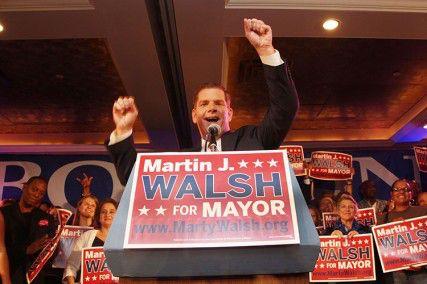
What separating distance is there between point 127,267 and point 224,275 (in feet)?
0.54

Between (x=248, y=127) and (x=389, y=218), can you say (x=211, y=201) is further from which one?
(x=389, y=218)

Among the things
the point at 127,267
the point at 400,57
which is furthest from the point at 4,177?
the point at 127,267

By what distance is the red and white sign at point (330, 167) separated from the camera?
6.32m

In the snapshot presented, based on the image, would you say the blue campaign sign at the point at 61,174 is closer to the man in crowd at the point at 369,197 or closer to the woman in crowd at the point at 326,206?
A: the woman in crowd at the point at 326,206

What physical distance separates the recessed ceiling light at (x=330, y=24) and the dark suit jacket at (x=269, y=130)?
3.05m

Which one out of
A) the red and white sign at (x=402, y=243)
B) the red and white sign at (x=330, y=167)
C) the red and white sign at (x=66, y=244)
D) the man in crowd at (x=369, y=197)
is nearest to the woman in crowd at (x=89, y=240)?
the red and white sign at (x=66, y=244)

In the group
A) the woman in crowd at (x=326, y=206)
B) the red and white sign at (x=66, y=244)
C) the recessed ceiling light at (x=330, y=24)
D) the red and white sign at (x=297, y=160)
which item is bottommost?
the red and white sign at (x=66, y=244)

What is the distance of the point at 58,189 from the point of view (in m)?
7.21

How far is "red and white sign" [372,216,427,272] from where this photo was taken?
319 cm

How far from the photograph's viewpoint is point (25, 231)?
340cm

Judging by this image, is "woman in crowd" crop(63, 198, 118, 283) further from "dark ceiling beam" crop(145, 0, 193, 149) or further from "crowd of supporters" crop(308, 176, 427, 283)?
"crowd of supporters" crop(308, 176, 427, 283)

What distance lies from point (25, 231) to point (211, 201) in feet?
9.89

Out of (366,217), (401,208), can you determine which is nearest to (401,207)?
(401,208)

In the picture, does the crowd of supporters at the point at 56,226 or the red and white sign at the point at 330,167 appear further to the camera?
the red and white sign at the point at 330,167
